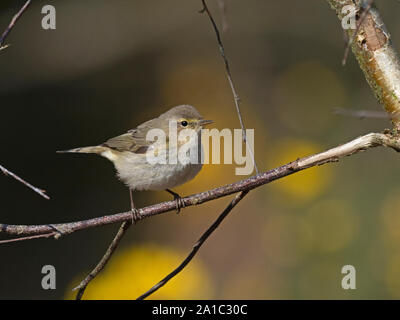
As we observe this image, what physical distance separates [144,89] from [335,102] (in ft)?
8.21

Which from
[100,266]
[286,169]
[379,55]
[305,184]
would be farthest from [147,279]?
[379,55]

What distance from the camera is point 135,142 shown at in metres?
3.90

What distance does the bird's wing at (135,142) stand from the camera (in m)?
3.83

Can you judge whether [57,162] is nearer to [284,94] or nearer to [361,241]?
[284,94]


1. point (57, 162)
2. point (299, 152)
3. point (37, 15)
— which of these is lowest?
point (299, 152)

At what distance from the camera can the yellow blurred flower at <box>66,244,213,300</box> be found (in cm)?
445

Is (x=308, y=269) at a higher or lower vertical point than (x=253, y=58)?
lower

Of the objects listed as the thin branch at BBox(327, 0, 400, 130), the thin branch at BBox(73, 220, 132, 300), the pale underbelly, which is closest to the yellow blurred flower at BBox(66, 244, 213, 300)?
the pale underbelly

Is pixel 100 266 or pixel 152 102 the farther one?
pixel 152 102

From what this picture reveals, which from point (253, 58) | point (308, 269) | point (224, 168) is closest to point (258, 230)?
point (224, 168)

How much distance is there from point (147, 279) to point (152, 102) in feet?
10.4

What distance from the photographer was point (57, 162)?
23.1 feet

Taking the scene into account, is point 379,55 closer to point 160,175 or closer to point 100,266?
point 100,266

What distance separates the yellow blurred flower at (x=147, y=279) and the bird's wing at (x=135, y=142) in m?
1.20
